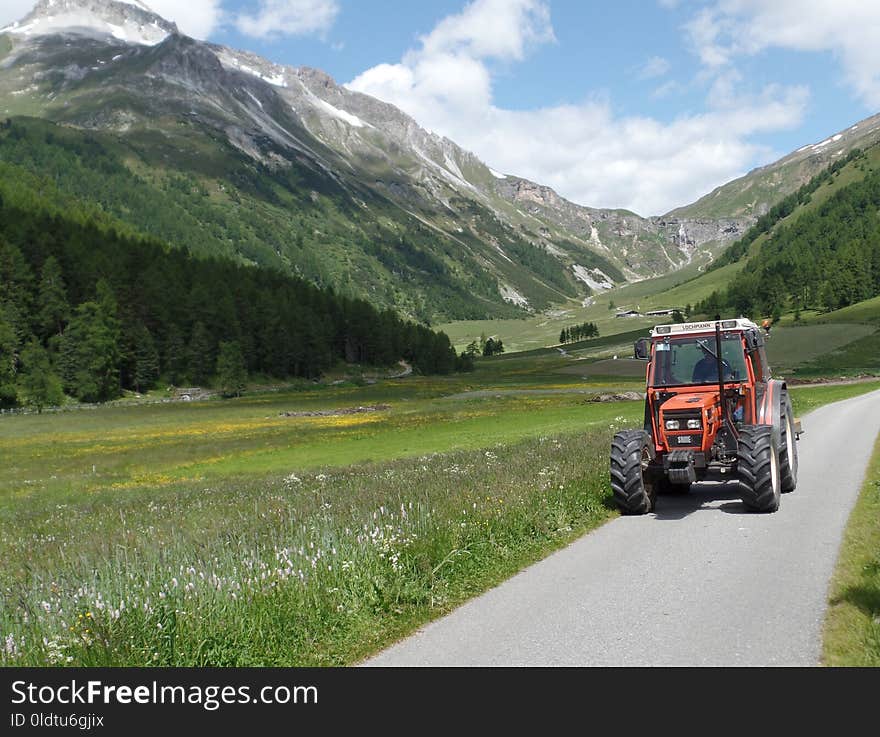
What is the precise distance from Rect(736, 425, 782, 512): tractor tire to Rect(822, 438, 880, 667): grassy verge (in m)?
1.54

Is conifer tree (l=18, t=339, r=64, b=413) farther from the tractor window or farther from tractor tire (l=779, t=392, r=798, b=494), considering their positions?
tractor tire (l=779, t=392, r=798, b=494)

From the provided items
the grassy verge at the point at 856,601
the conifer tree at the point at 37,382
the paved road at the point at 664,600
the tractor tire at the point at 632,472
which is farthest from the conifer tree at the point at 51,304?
the grassy verge at the point at 856,601

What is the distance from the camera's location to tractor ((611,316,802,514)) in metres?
13.7

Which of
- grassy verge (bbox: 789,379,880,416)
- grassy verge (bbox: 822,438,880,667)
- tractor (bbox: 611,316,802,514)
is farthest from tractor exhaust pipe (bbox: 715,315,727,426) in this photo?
grassy verge (bbox: 789,379,880,416)

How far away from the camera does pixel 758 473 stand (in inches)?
531

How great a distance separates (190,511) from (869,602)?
1449 cm

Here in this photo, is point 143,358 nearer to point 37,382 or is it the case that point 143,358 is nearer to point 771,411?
point 37,382

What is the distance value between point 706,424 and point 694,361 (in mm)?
1950

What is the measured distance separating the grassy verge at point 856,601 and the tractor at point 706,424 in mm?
2219

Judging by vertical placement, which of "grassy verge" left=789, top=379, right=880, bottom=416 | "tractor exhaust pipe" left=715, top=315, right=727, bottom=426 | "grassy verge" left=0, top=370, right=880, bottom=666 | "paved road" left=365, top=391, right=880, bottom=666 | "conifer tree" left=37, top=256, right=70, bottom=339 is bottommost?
"grassy verge" left=789, top=379, right=880, bottom=416

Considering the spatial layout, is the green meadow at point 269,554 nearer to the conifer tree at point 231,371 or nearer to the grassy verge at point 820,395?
the grassy verge at point 820,395

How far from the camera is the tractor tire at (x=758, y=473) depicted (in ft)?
44.3
